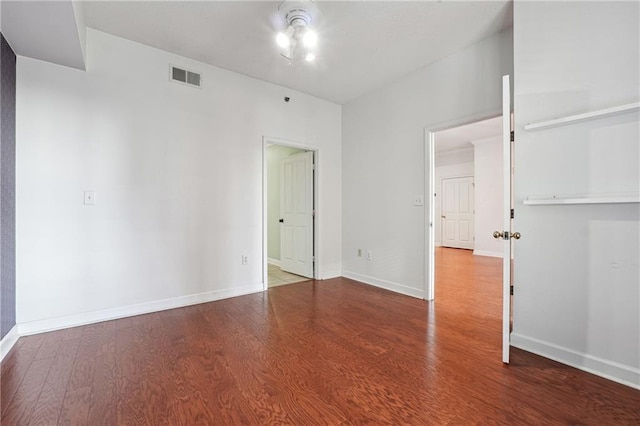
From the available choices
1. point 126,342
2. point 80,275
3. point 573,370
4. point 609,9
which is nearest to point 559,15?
point 609,9

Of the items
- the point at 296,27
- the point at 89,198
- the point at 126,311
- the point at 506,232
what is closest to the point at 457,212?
the point at 506,232

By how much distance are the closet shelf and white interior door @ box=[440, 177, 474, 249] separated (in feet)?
20.5

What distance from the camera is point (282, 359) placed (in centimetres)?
207

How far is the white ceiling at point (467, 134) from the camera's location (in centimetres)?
590

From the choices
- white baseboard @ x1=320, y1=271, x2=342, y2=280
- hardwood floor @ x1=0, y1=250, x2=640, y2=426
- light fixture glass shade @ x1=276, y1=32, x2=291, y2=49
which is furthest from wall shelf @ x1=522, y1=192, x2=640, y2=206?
white baseboard @ x1=320, y1=271, x2=342, y2=280

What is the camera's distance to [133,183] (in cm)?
291

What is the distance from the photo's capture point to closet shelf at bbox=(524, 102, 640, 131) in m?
1.72

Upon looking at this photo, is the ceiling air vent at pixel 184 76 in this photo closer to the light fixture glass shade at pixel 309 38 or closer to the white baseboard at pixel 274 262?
the light fixture glass shade at pixel 309 38

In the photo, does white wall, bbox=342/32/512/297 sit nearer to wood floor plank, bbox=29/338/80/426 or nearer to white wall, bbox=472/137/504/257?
wood floor plank, bbox=29/338/80/426

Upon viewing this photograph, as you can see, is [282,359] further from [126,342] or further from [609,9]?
[609,9]

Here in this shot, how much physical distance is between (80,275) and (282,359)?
2.14 metres

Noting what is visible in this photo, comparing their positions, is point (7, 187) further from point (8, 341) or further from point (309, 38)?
point (309, 38)

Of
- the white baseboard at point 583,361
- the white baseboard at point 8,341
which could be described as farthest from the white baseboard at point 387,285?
the white baseboard at point 8,341

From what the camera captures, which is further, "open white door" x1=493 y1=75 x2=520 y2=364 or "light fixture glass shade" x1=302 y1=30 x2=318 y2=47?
"light fixture glass shade" x1=302 y1=30 x2=318 y2=47
